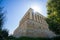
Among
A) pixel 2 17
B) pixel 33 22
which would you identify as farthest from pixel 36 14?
pixel 2 17

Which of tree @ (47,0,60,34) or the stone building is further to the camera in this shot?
the stone building

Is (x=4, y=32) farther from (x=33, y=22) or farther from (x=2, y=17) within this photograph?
(x=33, y=22)

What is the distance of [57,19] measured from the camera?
17.8 meters

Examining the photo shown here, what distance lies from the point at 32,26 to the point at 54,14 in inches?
312

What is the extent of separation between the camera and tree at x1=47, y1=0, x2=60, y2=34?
1780 cm

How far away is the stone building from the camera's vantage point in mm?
24719

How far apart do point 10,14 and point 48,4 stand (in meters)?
4.85

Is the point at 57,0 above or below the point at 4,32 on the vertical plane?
above

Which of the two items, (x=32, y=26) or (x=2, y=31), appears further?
(x=32, y=26)

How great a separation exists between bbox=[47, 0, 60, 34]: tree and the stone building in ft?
18.2

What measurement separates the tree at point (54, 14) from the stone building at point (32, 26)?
18.2ft

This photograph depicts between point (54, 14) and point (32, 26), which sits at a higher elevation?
point (54, 14)

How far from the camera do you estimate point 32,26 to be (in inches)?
1006

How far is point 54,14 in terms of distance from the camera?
59.6 feet
